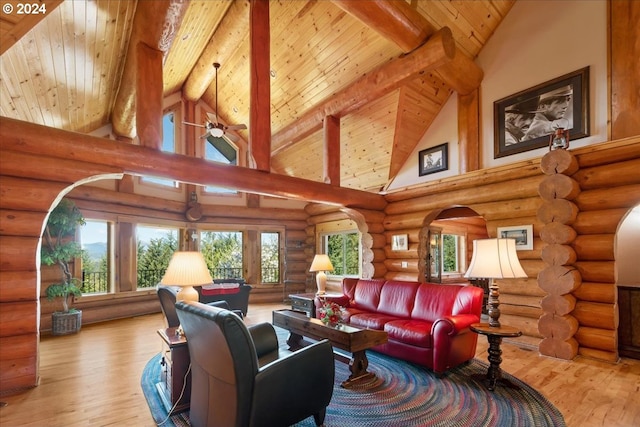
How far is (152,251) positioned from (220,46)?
494 centimetres

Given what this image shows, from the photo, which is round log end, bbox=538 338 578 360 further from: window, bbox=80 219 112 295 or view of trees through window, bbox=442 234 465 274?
window, bbox=80 219 112 295

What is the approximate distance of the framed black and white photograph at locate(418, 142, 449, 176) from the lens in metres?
6.20

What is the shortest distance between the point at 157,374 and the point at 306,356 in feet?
7.34

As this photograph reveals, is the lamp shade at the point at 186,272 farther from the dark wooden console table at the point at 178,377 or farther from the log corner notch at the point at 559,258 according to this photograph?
the log corner notch at the point at 559,258

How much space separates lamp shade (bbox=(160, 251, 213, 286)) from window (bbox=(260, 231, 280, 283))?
631 cm

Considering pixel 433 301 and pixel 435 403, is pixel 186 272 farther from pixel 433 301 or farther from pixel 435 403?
pixel 433 301

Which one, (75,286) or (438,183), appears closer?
(75,286)

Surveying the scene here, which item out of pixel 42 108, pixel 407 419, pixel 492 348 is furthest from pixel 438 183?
pixel 42 108

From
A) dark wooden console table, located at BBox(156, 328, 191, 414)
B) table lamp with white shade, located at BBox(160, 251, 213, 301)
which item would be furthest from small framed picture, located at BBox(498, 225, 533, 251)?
dark wooden console table, located at BBox(156, 328, 191, 414)

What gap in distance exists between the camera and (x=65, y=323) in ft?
17.6

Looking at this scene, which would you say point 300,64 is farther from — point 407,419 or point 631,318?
point 631,318

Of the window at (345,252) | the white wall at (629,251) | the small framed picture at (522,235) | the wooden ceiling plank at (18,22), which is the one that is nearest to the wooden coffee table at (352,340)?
the small framed picture at (522,235)

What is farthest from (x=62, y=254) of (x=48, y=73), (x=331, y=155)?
(x=331, y=155)

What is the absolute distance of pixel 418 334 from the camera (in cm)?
369
